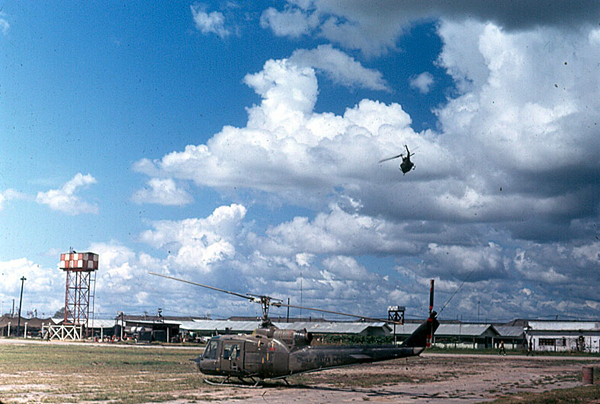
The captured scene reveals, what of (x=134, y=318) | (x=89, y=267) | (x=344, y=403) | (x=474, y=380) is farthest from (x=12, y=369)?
(x=134, y=318)

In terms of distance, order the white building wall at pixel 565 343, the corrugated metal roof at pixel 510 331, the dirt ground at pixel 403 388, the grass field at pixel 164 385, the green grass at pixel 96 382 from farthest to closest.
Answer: the corrugated metal roof at pixel 510 331, the white building wall at pixel 565 343, the dirt ground at pixel 403 388, the grass field at pixel 164 385, the green grass at pixel 96 382

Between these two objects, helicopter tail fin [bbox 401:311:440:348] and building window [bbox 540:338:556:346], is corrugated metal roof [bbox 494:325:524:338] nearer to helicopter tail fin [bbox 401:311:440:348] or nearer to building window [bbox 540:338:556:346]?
building window [bbox 540:338:556:346]

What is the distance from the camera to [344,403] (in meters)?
24.8

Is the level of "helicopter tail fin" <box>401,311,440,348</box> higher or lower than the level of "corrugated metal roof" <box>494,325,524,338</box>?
higher

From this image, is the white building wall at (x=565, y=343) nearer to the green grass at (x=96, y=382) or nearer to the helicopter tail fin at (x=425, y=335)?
the green grass at (x=96, y=382)

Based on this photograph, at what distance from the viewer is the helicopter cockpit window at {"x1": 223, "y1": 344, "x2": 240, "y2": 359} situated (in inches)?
1181

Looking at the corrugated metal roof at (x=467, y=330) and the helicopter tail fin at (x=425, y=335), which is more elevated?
the helicopter tail fin at (x=425, y=335)

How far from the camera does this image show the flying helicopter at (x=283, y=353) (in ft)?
95.9

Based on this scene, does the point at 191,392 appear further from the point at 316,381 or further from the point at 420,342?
the point at 420,342

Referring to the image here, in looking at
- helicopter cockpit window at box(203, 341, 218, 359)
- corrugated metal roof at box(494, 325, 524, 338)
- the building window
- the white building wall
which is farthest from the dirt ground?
corrugated metal roof at box(494, 325, 524, 338)

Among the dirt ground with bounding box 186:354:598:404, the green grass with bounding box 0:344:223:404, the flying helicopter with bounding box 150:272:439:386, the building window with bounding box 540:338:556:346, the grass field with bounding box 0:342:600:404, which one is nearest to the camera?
the green grass with bounding box 0:344:223:404

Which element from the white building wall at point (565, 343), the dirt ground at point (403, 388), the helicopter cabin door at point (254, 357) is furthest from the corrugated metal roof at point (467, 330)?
the helicopter cabin door at point (254, 357)

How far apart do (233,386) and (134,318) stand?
17705cm

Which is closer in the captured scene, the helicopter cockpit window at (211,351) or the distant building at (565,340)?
the helicopter cockpit window at (211,351)
